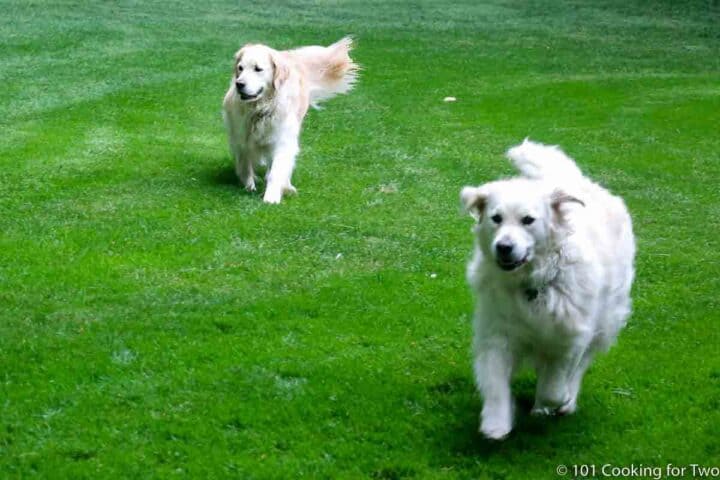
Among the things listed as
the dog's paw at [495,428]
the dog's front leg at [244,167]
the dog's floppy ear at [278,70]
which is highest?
the dog's floppy ear at [278,70]

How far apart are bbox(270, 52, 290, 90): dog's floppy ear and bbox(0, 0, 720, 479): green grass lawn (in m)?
1.03

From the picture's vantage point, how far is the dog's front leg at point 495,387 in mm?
4891

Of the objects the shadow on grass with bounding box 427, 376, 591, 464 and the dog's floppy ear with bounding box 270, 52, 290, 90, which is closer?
the shadow on grass with bounding box 427, 376, 591, 464

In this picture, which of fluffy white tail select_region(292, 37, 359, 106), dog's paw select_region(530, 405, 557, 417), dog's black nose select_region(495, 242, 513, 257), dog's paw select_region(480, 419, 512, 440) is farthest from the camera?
fluffy white tail select_region(292, 37, 359, 106)

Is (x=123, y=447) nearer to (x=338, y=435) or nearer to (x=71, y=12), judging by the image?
(x=338, y=435)

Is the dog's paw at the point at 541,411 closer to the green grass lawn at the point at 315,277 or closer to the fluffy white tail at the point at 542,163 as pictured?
the green grass lawn at the point at 315,277

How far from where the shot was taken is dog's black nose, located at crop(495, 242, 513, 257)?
4770mm

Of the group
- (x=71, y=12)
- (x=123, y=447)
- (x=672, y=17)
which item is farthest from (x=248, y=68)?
(x=672, y=17)

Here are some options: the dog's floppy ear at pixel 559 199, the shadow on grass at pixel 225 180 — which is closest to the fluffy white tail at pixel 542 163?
the dog's floppy ear at pixel 559 199

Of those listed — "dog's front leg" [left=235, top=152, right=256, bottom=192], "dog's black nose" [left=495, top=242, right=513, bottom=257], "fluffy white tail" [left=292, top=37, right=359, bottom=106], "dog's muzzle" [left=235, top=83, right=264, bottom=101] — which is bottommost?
"dog's front leg" [left=235, top=152, right=256, bottom=192]

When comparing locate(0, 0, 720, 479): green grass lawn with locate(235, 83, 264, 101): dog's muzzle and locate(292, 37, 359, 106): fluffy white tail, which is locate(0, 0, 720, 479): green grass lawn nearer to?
locate(292, 37, 359, 106): fluffy white tail

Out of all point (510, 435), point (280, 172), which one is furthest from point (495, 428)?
point (280, 172)

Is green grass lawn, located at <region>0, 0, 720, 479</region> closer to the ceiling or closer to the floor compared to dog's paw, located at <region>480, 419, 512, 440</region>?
closer to the floor

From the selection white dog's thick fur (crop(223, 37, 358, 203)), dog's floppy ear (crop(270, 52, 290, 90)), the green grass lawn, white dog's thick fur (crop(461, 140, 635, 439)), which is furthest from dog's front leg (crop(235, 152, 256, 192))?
white dog's thick fur (crop(461, 140, 635, 439))
